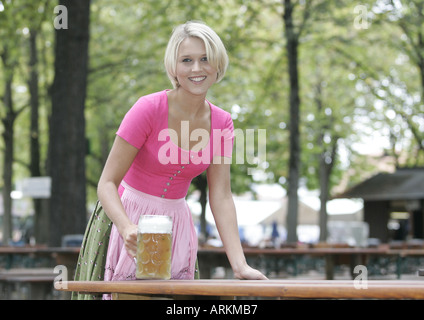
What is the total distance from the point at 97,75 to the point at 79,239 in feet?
33.3

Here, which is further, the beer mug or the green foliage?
the green foliage

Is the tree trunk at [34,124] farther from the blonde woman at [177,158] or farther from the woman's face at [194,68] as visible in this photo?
the woman's face at [194,68]

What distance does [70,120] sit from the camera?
1098cm

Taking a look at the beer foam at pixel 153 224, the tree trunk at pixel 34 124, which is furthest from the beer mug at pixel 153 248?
the tree trunk at pixel 34 124

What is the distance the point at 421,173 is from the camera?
99.8 ft

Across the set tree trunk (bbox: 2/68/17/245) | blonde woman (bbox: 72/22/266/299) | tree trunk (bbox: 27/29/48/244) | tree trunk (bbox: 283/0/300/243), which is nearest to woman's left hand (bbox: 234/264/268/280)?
blonde woman (bbox: 72/22/266/299)

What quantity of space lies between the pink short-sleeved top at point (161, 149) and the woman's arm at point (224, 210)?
2.6 inches

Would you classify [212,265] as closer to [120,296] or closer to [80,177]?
[80,177]

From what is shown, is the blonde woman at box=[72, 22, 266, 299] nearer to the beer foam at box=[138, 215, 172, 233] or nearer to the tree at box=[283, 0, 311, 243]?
the beer foam at box=[138, 215, 172, 233]

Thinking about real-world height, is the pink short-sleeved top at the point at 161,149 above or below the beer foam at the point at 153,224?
above

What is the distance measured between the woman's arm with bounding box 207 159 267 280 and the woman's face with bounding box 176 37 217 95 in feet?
1.15

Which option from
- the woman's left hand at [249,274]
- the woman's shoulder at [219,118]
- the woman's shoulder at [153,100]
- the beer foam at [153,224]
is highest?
the woman's shoulder at [153,100]

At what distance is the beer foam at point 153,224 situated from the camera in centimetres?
239

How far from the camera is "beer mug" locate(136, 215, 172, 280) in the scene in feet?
7.82
